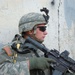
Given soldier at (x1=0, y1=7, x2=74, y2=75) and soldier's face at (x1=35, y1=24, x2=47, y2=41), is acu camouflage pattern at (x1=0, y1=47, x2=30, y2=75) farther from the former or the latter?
soldier's face at (x1=35, y1=24, x2=47, y2=41)

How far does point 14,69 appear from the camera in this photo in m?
2.68

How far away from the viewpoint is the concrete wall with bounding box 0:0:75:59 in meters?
3.61

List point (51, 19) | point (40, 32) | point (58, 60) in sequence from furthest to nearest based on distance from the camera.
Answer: point (51, 19)
point (40, 32)
point (58, 60)

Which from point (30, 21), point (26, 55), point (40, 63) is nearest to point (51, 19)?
point (30, 21)

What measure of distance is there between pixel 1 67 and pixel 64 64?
0.54 metres

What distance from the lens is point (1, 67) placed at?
2.70 meters

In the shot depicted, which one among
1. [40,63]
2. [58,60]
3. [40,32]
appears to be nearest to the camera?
[40,63]

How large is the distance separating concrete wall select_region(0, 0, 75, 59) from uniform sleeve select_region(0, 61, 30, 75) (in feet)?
3.03

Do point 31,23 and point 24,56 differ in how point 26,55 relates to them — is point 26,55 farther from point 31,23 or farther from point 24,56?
point 31,23

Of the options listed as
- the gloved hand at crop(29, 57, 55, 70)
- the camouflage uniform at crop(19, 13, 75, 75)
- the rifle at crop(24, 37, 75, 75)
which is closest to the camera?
the gloved hand at crop(29, 57, 55, 70)

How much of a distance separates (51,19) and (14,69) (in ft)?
4.44

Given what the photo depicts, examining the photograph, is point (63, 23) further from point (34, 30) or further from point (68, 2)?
point (34, 30)

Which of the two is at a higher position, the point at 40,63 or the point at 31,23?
the point at 31,23

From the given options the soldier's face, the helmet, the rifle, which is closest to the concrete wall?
the helmet
